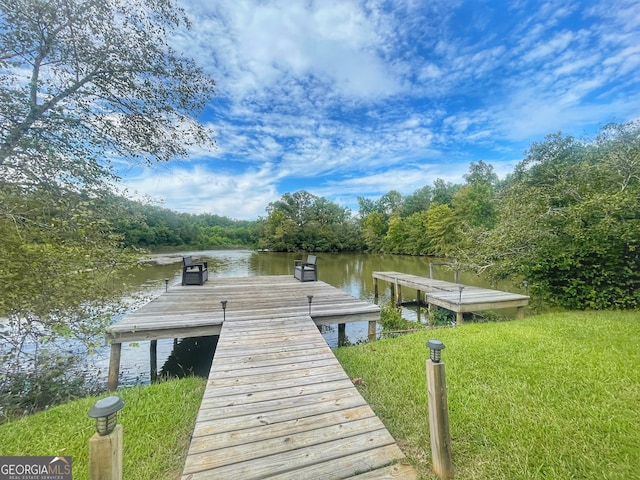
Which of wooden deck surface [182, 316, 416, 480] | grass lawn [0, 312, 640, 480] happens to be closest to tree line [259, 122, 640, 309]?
grass lawn [0, 312, 640, 480]

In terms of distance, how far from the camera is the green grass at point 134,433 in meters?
1.67

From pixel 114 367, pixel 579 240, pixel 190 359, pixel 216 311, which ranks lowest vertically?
pixel 190 359

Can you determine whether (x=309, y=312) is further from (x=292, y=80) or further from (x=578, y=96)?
(x=578, y=96)

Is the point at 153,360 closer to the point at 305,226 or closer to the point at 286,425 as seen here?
the point at 286,425

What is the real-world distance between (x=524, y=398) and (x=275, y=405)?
2.16 metres

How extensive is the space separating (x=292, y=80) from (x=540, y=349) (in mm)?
10289

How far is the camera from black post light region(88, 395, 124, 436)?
88 cm

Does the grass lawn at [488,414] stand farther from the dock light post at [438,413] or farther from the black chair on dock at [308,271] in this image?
the black chair on dock at [308,271]

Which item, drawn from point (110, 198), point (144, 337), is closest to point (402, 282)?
point (144, 337)

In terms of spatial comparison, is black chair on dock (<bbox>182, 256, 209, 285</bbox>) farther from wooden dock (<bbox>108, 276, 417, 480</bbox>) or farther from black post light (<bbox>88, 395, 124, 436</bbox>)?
black post light (<bbox>88, 395, 124, 436</bbox>)

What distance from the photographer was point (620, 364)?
2754 mm

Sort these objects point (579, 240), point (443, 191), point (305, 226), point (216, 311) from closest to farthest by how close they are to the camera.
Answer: point (216, 311), point (579, 240), point (443, 191), point (305, 226)

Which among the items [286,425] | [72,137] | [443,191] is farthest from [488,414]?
[443,191]

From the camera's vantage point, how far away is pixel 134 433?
199 cm
